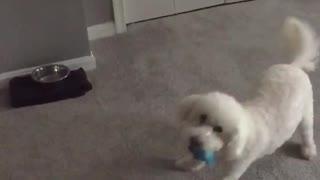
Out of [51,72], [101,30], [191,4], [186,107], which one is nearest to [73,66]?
[51,72]

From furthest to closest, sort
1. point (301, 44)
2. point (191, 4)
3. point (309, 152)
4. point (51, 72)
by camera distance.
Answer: point (191, 4) < point (51, 72) < point (309, 152) < point (301, 44)

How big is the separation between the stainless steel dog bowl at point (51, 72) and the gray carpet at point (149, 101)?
13 cm

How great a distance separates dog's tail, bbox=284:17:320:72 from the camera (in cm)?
169

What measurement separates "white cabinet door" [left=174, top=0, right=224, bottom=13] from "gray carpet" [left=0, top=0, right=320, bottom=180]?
0.10ft

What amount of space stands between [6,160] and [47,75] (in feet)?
1.62

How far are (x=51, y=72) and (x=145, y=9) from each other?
0.60m

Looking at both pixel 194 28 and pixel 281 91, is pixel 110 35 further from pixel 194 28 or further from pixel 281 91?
pixel 281 91

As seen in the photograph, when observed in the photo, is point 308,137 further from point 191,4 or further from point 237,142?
point 191,4

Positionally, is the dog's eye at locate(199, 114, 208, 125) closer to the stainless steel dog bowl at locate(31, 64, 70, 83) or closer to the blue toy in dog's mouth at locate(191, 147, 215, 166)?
the blue toy in dog's mouth at locate(191, 147, 215, 166)

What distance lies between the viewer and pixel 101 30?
2.50 metres

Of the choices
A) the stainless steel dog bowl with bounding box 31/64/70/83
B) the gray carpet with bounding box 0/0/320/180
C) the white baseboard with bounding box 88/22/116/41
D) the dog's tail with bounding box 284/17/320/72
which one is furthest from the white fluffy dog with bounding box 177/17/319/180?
the white baseboard with bounding box 88/22/116/41

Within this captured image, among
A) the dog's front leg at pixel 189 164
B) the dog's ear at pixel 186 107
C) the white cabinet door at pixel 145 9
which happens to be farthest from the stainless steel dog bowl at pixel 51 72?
the dog's ear at pixel 186 107

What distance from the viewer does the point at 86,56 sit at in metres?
2.28

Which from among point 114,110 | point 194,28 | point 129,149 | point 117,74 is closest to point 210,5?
point 194,28
